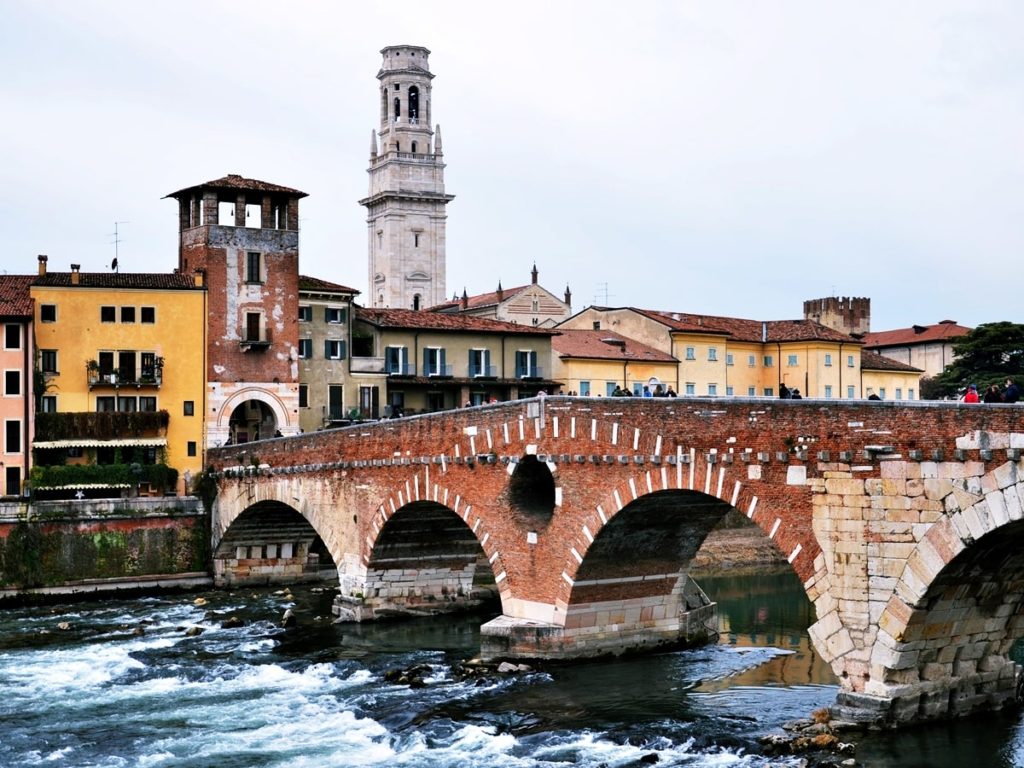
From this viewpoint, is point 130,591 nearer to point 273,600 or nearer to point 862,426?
point 273,600

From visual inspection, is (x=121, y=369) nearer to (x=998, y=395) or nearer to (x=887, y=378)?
(x=998, y=395)

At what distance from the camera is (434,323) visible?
58031 mm

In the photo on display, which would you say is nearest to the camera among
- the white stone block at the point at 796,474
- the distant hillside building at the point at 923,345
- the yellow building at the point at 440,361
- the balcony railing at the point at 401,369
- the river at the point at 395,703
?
the river at the point at 395,703

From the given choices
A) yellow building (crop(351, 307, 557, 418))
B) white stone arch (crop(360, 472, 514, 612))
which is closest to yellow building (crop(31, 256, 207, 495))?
yellow building (crop(351, 307, 557, 418))

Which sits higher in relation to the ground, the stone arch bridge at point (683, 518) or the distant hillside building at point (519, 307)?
the distant hillside building at point (519, 307)

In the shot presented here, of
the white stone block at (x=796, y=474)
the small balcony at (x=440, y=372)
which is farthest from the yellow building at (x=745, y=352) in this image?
the white stone block at (x=796, y=474)

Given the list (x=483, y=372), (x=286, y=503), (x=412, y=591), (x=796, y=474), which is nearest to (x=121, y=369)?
(x=286, y=503)

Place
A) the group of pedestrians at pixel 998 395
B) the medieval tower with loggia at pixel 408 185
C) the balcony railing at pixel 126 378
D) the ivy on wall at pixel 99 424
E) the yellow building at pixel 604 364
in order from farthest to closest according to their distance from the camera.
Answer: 1. the medieval tower with loggia at pixel 408 185
2. the yellow building at pixel 604 364
3. the balcony railing at pixel 126 378
4. the ivy on wall at pixel 99 424
5. the group of pedestrians at pixel 998 395

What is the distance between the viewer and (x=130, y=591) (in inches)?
1839

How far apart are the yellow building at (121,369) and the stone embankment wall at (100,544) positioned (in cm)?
212

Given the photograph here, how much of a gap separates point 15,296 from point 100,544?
950cm

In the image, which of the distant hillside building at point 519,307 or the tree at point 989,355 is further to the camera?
the distant hillside building at point 519,307

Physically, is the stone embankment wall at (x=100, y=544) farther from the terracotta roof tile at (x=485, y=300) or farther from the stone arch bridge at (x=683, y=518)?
the terracotta roof tile at (x=485, y=300)

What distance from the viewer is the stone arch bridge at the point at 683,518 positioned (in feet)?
72.5
